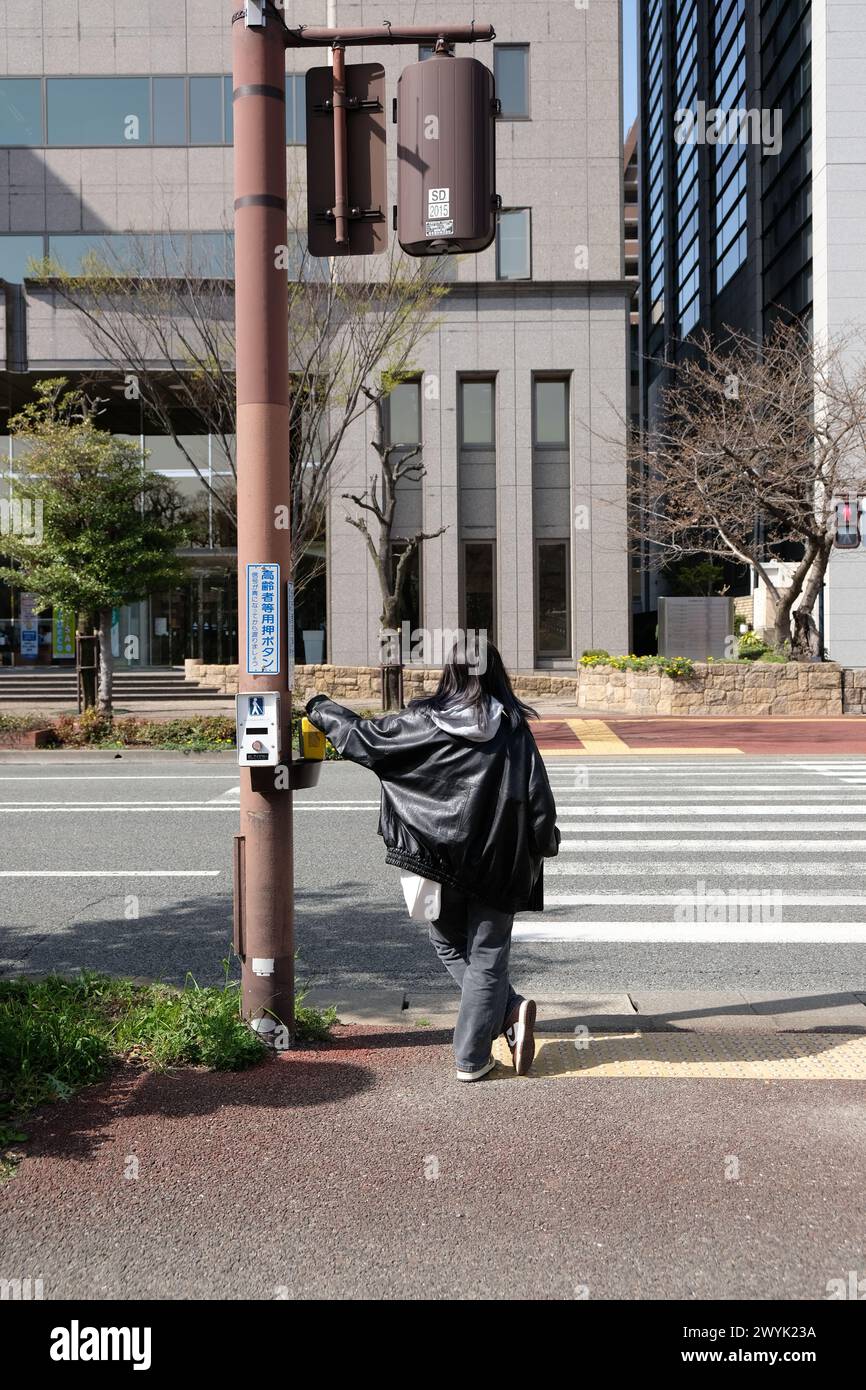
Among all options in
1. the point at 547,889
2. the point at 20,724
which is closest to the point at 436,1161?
the point at 547,889

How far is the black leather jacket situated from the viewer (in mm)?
4102

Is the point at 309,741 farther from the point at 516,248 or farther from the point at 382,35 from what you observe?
the point at 516,248

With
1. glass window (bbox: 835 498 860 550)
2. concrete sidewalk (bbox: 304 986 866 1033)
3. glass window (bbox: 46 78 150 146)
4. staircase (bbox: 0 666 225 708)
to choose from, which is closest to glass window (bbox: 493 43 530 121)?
glass window (bbox: 46 78 150 146)

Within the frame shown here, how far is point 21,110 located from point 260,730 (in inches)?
1247

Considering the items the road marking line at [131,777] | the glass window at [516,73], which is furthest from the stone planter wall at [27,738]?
the glass window at [516,73]

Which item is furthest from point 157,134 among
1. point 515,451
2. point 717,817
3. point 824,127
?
point 717,817

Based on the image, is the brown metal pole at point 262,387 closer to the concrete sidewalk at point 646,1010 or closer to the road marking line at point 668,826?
the concrete sidewalk at point 646,1010

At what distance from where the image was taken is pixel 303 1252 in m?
3.03

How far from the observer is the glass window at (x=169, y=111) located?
2956cm

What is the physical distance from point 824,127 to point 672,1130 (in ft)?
113

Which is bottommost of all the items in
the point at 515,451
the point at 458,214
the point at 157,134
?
the point at 458,214

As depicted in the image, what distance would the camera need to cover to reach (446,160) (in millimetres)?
4270

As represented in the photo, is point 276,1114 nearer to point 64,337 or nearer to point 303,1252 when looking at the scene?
point 303,1252
